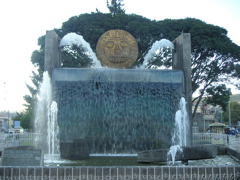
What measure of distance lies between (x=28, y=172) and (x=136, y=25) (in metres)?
20.5

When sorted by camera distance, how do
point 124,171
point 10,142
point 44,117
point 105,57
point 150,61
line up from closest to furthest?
point 124,171, point 44,117, point 10,142, point 105,57, point 150,61

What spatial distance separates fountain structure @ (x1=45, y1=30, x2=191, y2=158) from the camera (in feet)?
44.7

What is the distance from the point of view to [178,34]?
987 inches

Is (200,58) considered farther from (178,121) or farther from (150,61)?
(178,121)

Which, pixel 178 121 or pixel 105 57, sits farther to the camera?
pixel 105 57

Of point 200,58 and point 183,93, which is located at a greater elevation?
point 200,58

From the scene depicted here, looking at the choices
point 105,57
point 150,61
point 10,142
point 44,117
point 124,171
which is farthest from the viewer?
point 150,61

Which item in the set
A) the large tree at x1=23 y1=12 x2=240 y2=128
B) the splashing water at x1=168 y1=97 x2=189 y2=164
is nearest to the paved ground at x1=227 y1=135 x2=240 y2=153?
the splashing water at x1=168 y1=97 x2=189 y2=164

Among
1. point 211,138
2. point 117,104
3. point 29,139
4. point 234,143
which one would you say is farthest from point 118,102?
point 211,138

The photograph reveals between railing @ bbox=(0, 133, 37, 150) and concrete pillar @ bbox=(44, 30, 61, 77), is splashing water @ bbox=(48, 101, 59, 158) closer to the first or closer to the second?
concrete pillar @ bbox=(44, 30, 61, 77)

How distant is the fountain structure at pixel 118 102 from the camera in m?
13.6

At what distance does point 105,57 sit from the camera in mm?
15695

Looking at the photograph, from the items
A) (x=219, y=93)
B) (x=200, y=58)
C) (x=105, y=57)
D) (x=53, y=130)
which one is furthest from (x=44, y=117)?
(x=219, y=93)

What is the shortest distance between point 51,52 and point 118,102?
11.5 ft
